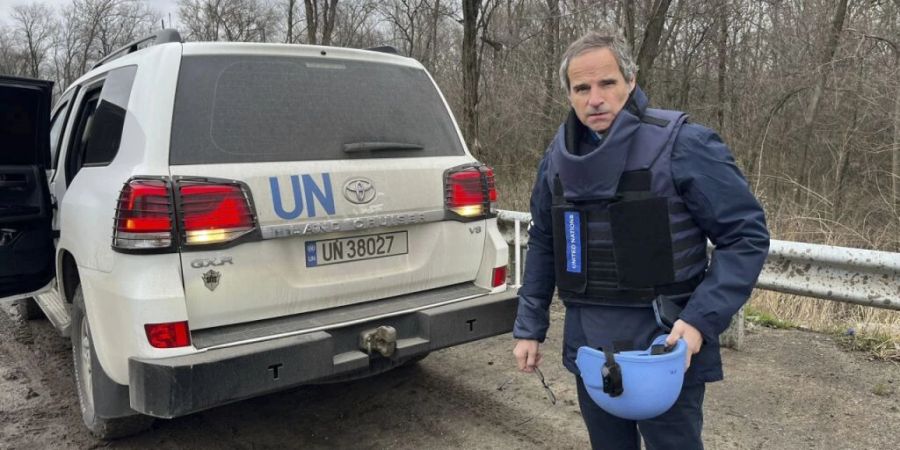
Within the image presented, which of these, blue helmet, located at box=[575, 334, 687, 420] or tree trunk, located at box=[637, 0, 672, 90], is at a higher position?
tree trunk, located at box=[637, 0, 672, 90]

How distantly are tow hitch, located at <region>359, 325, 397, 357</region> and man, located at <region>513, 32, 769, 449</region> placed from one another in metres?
1.22

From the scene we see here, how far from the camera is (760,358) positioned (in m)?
4.10

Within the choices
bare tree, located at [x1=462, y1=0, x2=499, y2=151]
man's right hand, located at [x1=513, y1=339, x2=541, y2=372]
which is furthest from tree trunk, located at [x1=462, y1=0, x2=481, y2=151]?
man's right hand, located at [x1=513, y1=339, x2=541, y2=372]

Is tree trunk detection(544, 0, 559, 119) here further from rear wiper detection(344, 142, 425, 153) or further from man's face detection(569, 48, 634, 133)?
man's face detection(569, 48, 634, 133)

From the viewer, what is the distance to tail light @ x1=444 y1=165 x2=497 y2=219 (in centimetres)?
339

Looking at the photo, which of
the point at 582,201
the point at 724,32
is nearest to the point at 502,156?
the point at 724,32

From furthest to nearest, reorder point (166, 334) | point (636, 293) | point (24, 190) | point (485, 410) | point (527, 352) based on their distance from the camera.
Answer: point (24, 190) → point (485, 410) → point (166, 334) → point (527, 352) → point (636, 293)

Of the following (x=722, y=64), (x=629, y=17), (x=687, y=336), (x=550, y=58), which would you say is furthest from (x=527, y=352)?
(x=722, y=64)

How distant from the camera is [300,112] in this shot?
3043mm

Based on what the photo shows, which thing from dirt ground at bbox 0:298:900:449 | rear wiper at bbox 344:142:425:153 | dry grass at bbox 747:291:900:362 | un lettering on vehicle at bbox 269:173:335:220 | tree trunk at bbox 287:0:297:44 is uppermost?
tree trunk at bbox 287:0:297:44

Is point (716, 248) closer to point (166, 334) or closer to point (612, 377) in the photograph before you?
point (612, 377)

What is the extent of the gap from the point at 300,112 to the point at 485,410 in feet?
6.34

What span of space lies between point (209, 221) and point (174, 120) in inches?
19.1

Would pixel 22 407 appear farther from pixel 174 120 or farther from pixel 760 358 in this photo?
pixel 760 358
